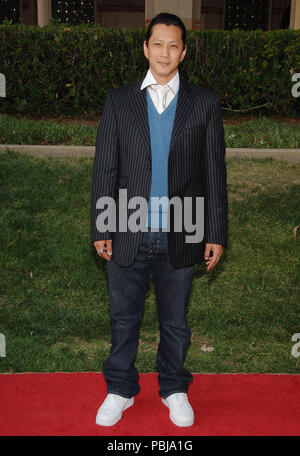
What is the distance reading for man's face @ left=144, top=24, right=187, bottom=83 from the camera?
315 centimetres

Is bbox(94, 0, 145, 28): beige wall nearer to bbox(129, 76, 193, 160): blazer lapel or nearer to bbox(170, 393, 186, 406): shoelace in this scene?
bbox(129, 76, 193, 160): blazer lapel

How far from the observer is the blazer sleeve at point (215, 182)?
329cm

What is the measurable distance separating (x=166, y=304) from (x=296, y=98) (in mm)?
7544

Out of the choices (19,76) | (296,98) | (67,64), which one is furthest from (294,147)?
(19,76)

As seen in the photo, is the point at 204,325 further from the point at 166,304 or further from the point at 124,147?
the point at 124,147

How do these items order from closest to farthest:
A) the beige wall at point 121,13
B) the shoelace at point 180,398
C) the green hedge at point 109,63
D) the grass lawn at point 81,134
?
the shoelace at point 180,398, the grass lawn at point 81,134, the green hedge at point 109,63, the beige wall at point 121,13

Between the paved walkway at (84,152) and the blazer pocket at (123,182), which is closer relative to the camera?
the blazer pocket at (123,182)

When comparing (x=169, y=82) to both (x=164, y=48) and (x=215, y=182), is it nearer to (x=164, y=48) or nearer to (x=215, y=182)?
(x=164, y=48)

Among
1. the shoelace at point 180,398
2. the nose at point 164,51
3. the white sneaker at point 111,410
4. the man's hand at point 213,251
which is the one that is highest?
the nose at point 164,51

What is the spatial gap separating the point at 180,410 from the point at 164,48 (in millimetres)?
2146

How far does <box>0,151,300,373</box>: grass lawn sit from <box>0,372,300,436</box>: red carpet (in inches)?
15.2

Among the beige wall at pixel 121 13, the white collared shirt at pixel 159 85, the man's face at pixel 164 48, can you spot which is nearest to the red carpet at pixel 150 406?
the white collared shirt at pixel 159 85

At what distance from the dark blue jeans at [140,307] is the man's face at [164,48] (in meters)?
0.95

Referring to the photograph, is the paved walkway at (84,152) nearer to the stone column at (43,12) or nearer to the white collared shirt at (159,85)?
the white collared shirt at (159,85)
